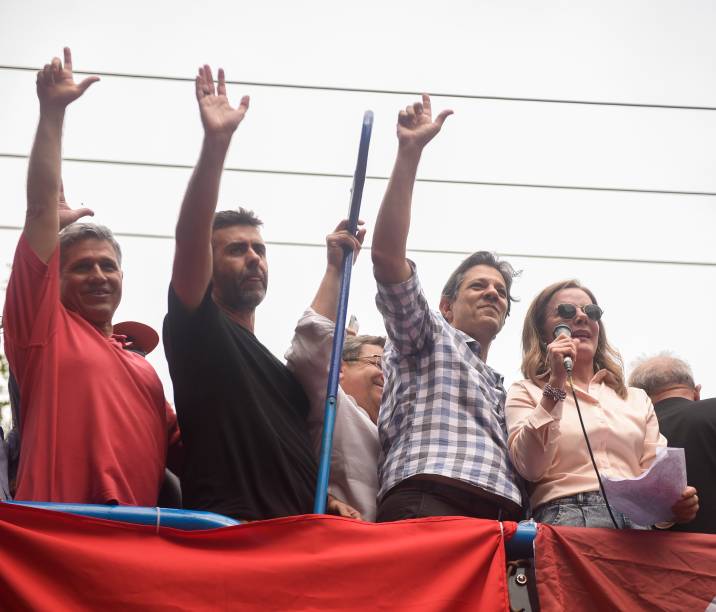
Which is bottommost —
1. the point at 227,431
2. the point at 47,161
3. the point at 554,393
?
the point at 227,431

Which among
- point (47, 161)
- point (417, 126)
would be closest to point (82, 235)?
point (47, 161)

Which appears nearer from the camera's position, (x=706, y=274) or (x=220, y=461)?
(x=220, y=461)

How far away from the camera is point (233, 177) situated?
20.5 feet

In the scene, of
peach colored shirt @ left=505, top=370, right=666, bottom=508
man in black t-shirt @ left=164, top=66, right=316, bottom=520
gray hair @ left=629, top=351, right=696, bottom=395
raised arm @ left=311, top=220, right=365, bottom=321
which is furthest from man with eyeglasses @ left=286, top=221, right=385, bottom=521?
gray hair @ left=629, top=351, right=696, bottom=395

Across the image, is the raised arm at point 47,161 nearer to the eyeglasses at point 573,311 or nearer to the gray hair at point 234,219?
the gray hair at point 234,219

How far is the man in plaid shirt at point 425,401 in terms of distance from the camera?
3.04m

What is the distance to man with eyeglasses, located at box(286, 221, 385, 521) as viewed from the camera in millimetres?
3266

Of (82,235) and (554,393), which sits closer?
(554,393)

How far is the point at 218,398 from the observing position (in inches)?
118

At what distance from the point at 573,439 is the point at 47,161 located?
1.58m

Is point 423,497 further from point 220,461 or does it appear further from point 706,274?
point 706,274

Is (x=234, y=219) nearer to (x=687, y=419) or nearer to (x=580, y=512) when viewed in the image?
(x=580, y=512)

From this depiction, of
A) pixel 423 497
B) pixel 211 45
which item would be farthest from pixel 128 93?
pixel 423 497

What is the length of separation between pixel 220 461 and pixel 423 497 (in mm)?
528
